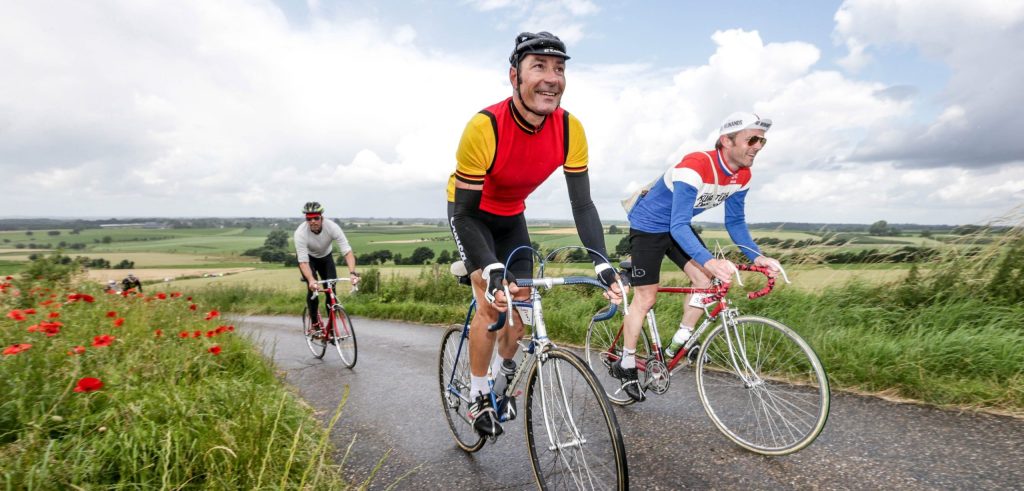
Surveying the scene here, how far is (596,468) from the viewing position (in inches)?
97.9

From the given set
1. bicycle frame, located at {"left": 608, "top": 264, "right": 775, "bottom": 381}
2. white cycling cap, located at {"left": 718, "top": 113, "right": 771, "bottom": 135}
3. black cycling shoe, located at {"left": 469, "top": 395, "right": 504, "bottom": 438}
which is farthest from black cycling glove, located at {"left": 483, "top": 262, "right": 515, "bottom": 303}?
white cycling cap, located at {"left": 718, "top": 113, "right": 771, "bottom": 135}

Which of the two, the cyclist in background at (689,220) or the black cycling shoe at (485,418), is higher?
the cyclist in background at (689,220)

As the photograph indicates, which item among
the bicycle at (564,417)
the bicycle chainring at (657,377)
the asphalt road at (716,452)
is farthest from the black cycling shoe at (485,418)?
the bicycle chainring at (657,377)

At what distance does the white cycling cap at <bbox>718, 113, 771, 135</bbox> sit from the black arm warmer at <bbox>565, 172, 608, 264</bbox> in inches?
48.1

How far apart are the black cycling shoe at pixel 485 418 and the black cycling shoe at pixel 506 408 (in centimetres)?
5

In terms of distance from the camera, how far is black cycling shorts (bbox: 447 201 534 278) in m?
3.36

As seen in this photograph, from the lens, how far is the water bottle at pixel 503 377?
3.17m

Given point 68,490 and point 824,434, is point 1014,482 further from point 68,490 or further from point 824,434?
point 68,490

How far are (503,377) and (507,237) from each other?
1016mm

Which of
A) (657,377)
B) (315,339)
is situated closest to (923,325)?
(657,377)

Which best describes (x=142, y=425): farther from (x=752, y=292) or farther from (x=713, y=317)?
(x=752, y=292)

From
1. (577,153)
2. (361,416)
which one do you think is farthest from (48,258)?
(577,153)

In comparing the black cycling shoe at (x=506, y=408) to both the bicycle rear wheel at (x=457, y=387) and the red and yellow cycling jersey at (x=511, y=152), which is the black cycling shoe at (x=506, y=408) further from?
the red and yellow cycling jersey at (x=511, y=152)

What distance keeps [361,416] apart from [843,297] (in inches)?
224
